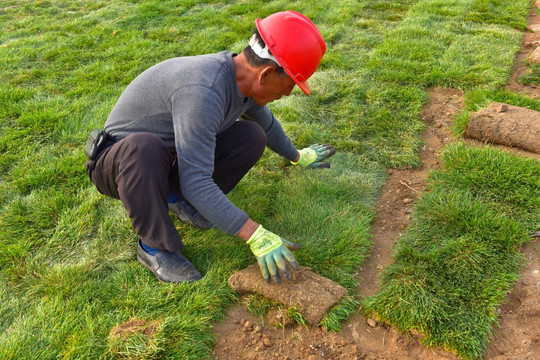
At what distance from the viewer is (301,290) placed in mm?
2285

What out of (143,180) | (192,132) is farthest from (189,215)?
(192,132)

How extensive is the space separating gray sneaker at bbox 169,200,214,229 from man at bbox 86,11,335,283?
0.38m

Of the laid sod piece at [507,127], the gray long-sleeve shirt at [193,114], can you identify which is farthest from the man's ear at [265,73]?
the laid sod piece at [507,127]

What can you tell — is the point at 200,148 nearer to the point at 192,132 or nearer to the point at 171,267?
the point at 192,132

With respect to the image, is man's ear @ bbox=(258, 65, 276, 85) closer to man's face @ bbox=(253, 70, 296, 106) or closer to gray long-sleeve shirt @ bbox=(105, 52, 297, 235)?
man's face @ bbox=(253, 70, 296, 106)

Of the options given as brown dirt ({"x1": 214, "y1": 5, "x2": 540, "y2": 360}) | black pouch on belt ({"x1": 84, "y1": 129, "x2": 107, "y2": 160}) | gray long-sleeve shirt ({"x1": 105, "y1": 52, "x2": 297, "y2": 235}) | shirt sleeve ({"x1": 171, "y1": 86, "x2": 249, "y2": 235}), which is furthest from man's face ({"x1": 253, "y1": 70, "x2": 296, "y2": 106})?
brown dirt ({"x1": 214, "y1": 5, "x2": 540, "y2": 360})

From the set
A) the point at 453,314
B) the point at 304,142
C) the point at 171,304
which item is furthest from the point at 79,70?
the point at 453,314

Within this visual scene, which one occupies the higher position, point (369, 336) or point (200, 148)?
point (200, 148)

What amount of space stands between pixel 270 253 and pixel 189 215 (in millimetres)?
875

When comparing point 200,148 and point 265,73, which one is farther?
point 265,73

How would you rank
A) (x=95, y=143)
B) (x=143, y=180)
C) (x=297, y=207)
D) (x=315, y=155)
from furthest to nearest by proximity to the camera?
(x=315, y=155), (x=297, y=207), (x=95, y=143), (x=143, y=180)

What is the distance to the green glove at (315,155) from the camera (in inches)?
133

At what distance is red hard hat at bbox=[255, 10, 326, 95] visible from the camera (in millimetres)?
2109

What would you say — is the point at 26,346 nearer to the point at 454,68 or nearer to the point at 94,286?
the point at 94,286
